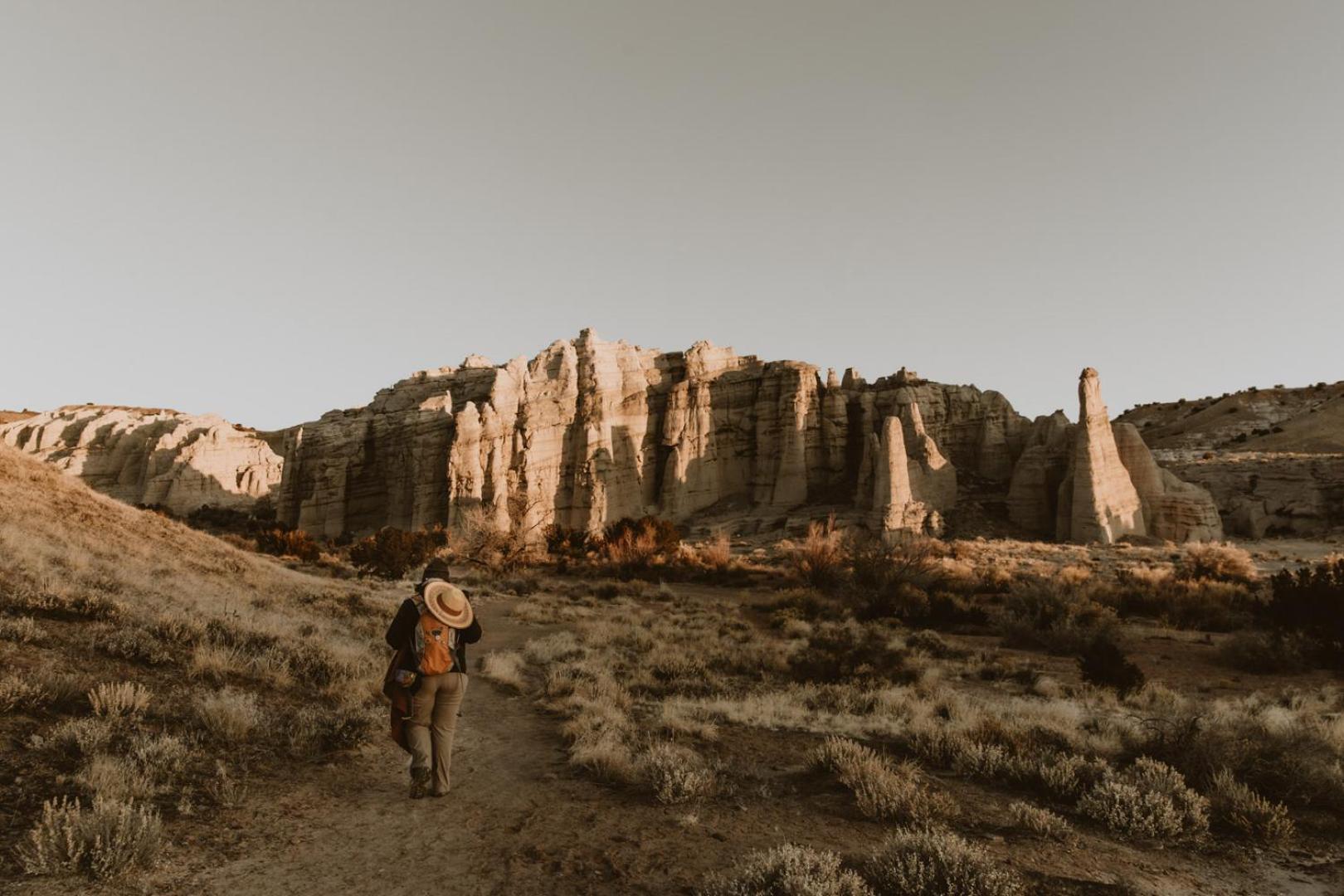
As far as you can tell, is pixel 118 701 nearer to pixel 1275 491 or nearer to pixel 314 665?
pixel 314 665

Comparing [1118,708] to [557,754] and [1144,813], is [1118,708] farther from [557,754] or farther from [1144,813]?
[557,754]

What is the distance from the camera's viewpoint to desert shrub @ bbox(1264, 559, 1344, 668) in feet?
51.4

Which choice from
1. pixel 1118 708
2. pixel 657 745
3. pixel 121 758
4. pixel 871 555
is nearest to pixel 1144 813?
pixel 657 745

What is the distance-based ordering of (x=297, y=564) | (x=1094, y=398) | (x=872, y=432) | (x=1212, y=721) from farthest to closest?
(x=872, y=432) → (x=1094, y=398) → (x=297, y=564) → (x=1212, y=721)

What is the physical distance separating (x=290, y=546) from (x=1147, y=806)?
43.5m

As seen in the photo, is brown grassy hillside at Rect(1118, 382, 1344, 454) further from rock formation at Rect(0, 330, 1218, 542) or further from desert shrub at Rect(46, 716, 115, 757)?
desert shrub at Rect(46, 716, 115, 757)

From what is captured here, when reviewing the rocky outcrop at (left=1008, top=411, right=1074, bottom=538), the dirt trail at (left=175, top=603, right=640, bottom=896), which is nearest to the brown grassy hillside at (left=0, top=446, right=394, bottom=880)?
the dirt trail at (left=175, top=603, right=640, bottom=896)

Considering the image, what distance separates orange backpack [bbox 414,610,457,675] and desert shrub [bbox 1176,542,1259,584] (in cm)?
2910

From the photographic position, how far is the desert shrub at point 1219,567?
2614 cm

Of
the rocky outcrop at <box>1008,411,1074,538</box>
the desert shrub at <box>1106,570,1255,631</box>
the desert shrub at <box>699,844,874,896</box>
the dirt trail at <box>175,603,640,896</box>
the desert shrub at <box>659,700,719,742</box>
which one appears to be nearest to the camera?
the desert shrub at <box>699,844,874,896</box>

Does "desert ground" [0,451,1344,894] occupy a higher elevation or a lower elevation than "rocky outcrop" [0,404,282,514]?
lower

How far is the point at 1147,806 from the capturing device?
6480 millimetres

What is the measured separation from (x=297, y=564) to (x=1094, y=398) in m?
46.7

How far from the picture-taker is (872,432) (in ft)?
176
